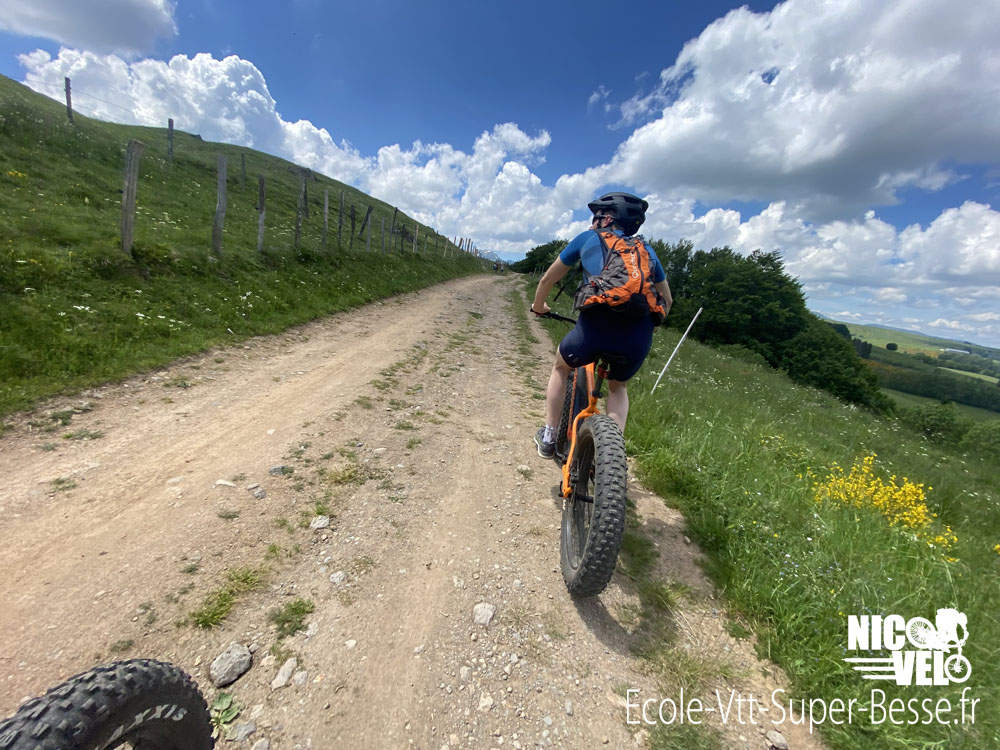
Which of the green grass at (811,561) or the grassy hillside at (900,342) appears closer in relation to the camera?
the green grass at (811,561)

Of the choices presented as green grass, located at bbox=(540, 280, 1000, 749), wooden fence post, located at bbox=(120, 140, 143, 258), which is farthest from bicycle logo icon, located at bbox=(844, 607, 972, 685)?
wooden fence post, located at bbox=(120, 140, 143, 258)

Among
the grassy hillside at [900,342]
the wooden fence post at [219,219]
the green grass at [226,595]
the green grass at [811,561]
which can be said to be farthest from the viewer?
the grassy hillside at [900,342]

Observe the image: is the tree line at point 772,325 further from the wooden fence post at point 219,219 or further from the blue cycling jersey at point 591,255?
the blue cycling jersey at point 591,255

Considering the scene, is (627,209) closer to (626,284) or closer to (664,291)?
(664,291)

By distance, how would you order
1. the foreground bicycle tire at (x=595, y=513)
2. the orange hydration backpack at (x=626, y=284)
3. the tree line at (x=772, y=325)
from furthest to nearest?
1. the tree line at (x=772, y=325)
2. the orange hydration backpack at (x=626, y=284)
3. the foreground bicycle tire at (x=595, y=513)

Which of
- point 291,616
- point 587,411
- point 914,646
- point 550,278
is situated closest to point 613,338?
point 587,411

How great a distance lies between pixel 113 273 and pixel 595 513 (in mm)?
10075

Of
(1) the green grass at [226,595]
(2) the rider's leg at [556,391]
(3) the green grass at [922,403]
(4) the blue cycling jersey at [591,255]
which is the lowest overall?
(3) the green grass at [922,403]

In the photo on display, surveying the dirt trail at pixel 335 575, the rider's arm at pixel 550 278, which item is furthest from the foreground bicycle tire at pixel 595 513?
the rider's arm at pixel 550 278

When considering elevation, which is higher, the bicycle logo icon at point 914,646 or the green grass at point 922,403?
the bicycle logo icon at point 914,646

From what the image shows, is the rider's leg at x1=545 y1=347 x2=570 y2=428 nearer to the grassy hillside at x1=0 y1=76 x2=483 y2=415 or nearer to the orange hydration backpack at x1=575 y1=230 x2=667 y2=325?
the orange hydration backpack at x1=575 y1=230 x2=667 y2=325

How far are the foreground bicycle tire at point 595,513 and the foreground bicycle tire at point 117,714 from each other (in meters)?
2.03

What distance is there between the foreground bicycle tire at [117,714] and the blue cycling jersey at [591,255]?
10.6ft

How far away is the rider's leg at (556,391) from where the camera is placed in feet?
13.2
